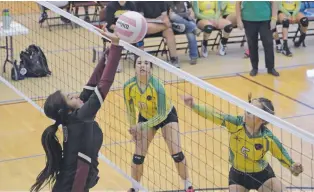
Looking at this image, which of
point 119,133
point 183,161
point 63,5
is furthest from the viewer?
point 63,5

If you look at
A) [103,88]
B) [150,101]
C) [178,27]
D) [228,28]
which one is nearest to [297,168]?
[150,101]

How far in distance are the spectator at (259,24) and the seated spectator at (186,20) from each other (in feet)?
3.23

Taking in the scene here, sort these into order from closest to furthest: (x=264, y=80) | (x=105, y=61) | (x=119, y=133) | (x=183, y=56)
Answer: (x=105, y=61)
(x=119, y=133)
(x=264, y=80)
(x=183, y=56)

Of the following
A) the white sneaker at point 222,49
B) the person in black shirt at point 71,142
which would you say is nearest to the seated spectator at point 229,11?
the white sneaker at point 222,49

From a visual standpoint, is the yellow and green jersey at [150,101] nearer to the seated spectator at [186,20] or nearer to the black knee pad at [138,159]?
the black knee pad at [138,159]

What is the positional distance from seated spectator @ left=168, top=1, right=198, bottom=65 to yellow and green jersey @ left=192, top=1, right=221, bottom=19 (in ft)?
0.76

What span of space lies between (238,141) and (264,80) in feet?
17.4

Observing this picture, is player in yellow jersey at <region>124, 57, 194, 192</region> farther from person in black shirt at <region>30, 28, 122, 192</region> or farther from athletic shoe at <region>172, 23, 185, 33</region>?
athletic shoe at <region>172, 23, 185, 33</region>

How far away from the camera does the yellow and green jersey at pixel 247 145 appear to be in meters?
5.68

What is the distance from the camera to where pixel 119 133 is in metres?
8.67

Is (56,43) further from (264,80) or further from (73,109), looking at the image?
(73,109)

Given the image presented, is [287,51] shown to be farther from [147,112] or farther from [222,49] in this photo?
[147,112]

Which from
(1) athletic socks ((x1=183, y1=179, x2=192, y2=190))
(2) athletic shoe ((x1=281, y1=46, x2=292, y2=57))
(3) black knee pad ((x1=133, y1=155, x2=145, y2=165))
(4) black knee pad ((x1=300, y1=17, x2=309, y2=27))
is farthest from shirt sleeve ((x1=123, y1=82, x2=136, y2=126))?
(4) black knee pad ((x1=300, y1=17, x2=309, y2=27))

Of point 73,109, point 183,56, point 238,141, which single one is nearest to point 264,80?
point 183,56
